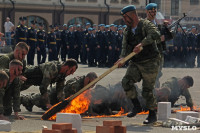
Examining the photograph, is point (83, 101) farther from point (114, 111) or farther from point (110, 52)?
point (110, 52)

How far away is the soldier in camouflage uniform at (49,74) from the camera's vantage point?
10773 mm

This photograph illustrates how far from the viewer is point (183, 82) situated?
1198 cm

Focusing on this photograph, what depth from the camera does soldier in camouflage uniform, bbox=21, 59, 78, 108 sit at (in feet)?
35.3

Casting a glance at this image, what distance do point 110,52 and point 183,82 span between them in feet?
51.6

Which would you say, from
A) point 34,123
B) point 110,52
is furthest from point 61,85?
point 110,52

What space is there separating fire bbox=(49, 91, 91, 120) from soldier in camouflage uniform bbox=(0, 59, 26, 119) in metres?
0.62

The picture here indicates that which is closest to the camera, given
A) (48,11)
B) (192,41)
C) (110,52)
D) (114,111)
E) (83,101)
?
(83,101)

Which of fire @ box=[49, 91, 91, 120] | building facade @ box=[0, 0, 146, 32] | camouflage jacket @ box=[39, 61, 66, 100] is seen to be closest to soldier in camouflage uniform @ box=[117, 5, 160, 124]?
fire @ box=[49, 91, 91, 120]

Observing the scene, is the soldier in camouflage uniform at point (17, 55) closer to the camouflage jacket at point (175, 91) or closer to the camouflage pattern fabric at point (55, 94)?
the camouflage pattern fabric at point (55, 94)

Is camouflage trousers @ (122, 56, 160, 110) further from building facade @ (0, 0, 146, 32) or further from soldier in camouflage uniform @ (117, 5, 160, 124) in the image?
building facade @ (0, 0, 146, 32)

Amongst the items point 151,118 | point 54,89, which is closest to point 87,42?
point 54,89

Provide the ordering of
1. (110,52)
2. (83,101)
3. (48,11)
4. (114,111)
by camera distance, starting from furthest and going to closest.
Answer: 1. (48,11)
2. (110,52)
3. (114,111)
4. (83,101)

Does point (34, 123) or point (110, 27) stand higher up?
point (110, 27)

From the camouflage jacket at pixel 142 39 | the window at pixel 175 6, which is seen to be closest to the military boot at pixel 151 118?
the camouflage jacket at pixel 142 39
